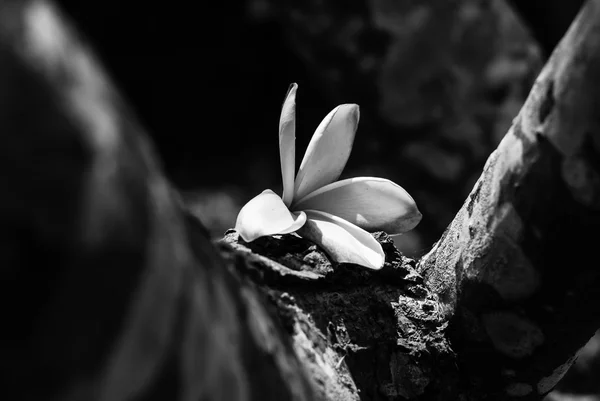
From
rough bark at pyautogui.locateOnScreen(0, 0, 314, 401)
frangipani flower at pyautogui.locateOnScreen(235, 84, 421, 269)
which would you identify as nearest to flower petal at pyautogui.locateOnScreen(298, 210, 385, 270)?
frangipani flower at pyautogui.locateOnScreen(235, 84, 421, 269)

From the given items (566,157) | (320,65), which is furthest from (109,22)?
(566,157)

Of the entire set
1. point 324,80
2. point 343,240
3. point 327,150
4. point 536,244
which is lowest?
point 536,244

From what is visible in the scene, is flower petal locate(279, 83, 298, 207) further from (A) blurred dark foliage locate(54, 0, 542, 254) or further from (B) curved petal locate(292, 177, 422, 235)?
(A) blurred dark foliage locate(54, 0, 542, 254)

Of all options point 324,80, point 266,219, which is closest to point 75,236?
point 266,219

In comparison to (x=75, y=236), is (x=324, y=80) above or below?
above

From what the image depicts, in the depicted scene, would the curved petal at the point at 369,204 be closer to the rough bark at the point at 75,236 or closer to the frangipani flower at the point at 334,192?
the frangipani flower at the point at 334,192

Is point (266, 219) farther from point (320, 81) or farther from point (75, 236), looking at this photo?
point (320, 81)
